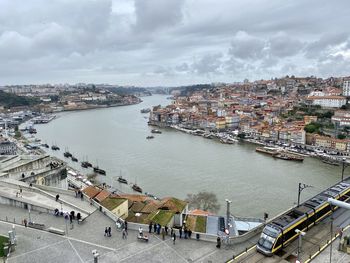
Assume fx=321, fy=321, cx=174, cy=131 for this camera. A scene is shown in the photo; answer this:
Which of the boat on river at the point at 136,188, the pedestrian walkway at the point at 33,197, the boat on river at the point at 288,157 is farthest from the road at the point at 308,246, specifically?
the boat on river at the point at 288,157

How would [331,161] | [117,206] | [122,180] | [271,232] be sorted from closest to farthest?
[271,232]
[117,206]
[122,180]
[331,161]

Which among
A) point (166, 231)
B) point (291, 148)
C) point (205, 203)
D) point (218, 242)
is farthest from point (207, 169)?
point (218, 242)

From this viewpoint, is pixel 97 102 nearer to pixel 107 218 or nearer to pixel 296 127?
pixel 296 127

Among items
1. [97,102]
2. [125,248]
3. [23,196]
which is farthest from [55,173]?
[97,102]

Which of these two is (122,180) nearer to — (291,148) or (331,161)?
(331,161)

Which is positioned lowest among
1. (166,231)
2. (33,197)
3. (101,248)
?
(101,248)

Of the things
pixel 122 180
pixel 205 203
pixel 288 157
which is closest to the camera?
pixel 205 203

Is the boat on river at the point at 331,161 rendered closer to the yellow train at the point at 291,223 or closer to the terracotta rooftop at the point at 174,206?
the yellow train at the point at 291,223
